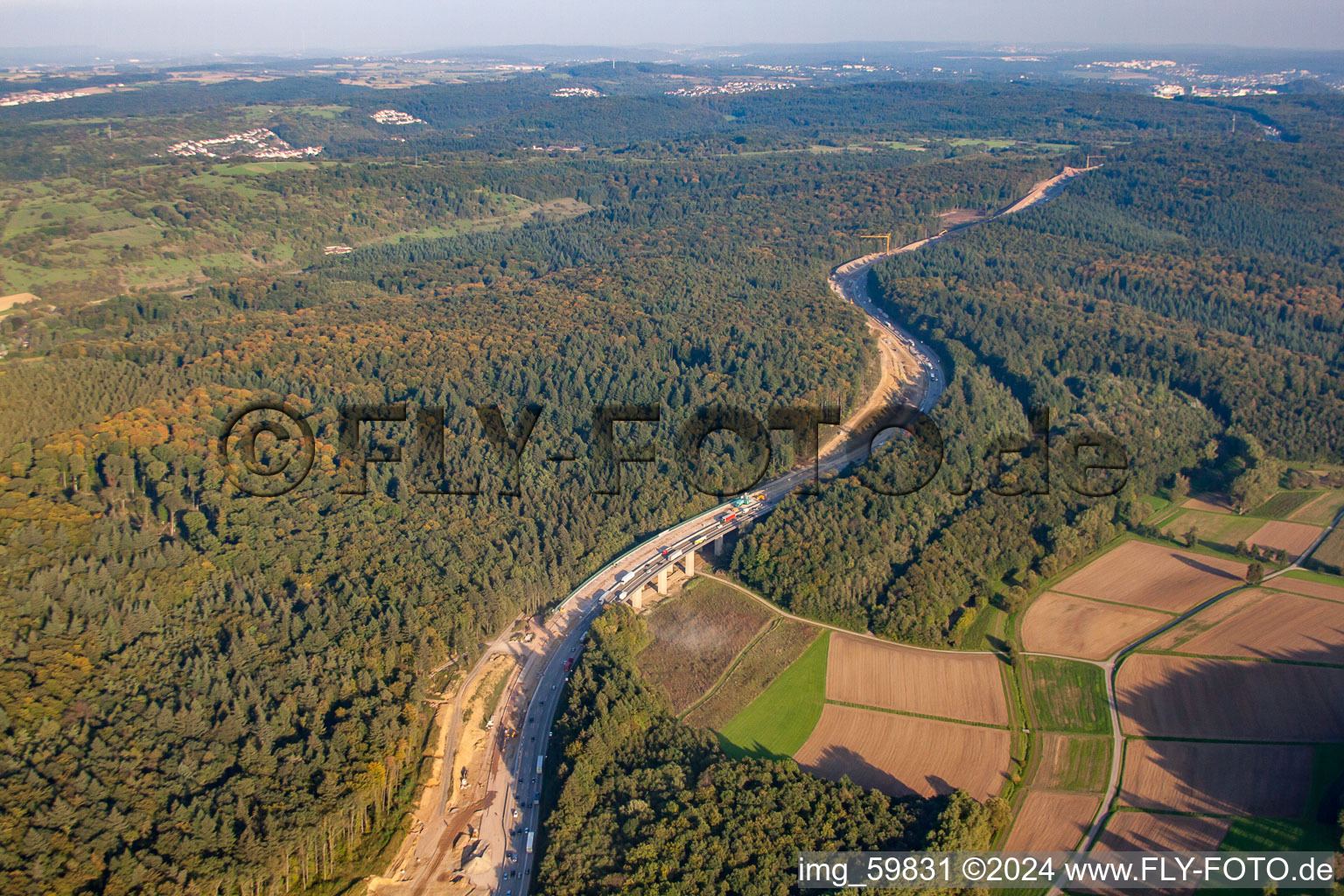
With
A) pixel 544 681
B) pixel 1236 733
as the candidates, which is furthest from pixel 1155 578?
pixel 544 681

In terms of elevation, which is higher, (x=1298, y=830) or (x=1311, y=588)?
(x=1311, y=588)

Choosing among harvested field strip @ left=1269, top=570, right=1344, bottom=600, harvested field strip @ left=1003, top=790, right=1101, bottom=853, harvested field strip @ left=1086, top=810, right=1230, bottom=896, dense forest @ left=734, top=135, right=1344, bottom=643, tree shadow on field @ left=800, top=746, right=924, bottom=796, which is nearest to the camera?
harvested field strip @ left=1086, top=810, right=1230, bottom=896

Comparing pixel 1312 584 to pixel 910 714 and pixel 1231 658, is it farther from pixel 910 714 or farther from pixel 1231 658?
pixel 910 714

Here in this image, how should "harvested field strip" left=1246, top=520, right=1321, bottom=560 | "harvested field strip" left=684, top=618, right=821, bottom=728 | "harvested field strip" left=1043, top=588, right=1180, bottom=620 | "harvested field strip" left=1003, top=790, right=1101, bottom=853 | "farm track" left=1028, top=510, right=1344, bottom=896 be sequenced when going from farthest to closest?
"harvested field strip" left=1246, top=520, right=1321, bottom=560 < "harvested field strip" left=1043, top=588, right=1180, bottom=620 < "harvested field strip" left=684, top=618, right=821, bottom=728 < "farm track" left=1028, top=510, right=1344, bottom=896 < "harvested field strip" left=1003, top=790, right=1101, bottom=853

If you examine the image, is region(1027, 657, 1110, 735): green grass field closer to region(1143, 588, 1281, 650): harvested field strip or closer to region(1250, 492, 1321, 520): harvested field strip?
region(1143, 588, 1281, 650): harvested field strip

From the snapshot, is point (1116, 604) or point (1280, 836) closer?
point (1280, 836)

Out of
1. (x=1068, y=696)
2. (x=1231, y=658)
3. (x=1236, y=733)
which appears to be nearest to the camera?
(x=1236, y=733)

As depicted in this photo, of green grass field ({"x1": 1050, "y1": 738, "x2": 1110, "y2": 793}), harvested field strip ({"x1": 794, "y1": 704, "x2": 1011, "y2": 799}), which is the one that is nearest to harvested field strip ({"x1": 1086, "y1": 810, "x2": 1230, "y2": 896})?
green grass field ({"x1": 1050, "y1": 738, "x2": 1110, "y2": 793})
